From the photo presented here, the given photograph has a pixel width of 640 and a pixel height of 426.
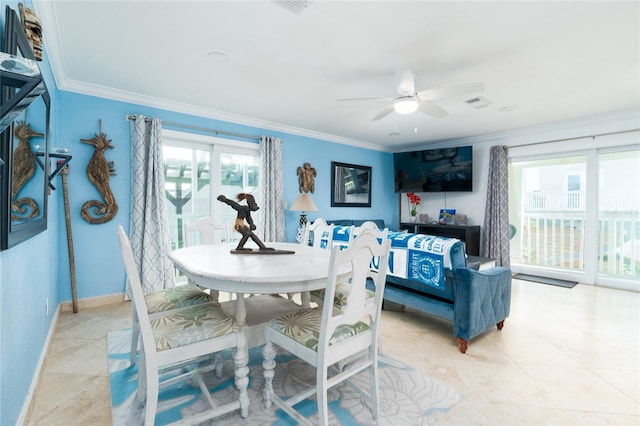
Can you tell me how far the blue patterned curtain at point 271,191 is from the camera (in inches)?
170

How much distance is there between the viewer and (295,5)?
183 cm

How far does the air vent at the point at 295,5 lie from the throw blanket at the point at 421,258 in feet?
6.30

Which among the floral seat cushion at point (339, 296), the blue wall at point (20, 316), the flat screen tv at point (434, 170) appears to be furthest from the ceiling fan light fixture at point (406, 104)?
the flat screen tv at point (434, 170)

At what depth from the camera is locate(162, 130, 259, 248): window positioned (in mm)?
3770

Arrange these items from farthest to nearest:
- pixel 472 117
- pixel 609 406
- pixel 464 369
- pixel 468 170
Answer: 1. pixel 468 170
2. pixel 472 117
3. pixel 464 369
4. pixel 609 406

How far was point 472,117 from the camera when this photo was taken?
421 cm

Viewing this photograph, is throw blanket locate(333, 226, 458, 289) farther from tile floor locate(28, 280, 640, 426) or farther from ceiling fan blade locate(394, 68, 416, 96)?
ceiling fan blade locate(394, 68, 416, 96)

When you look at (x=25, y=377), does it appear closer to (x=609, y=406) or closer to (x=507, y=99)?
(x=609, y=406)

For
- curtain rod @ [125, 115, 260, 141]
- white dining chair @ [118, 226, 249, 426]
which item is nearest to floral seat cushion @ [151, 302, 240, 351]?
white dining chair @ [118, 226, 249, 426]

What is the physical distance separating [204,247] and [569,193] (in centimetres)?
547

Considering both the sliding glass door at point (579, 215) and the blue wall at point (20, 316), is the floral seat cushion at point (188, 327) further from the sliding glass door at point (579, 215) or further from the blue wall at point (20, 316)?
the sliding glass door at point (579, 215)

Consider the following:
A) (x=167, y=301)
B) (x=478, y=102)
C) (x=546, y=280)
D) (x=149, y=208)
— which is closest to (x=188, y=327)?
(x=167, y=301)

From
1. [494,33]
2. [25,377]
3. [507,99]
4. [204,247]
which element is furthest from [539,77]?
[25,377]

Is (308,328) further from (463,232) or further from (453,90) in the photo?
(463,232)
